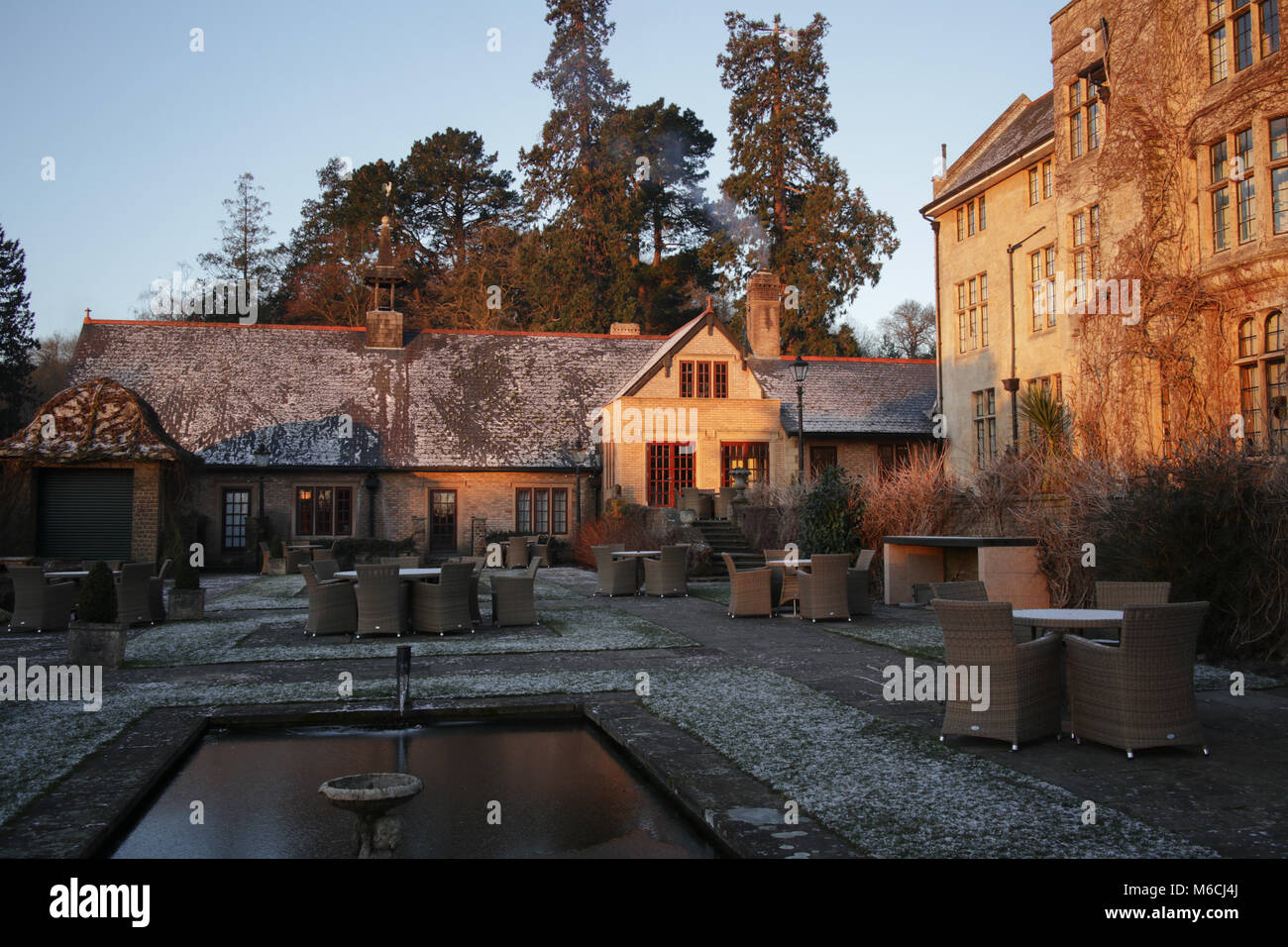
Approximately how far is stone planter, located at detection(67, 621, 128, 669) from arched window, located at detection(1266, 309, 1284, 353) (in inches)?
624

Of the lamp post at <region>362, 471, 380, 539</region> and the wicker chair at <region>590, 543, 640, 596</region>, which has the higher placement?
the lamp post at <region>362, 471, 380, 539</region>

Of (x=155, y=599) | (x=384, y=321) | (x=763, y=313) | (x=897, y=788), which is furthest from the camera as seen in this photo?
(x=763, y=313)

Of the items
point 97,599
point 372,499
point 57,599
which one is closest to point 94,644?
point 97,599

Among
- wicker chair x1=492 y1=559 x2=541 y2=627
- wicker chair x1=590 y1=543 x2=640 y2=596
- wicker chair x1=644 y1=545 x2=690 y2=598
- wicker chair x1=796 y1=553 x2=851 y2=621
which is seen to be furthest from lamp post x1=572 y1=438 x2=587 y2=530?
wicker chair x1=796 y1=553 x2=851 y2=621

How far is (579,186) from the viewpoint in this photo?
40.1 metres

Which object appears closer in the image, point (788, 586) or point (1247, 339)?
point (788, 586)

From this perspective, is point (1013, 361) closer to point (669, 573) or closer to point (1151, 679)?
point (669, 573)

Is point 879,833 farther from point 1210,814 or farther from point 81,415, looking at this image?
point 81,415

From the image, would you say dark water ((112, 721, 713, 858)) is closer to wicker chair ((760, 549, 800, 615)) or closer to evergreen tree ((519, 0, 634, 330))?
wicker chair ((760, 549, 800, 615))

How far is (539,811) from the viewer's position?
5387mm

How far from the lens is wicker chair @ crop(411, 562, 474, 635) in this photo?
40.0 feet

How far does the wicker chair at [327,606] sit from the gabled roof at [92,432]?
42.9ft

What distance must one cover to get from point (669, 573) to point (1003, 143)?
14.4 meters

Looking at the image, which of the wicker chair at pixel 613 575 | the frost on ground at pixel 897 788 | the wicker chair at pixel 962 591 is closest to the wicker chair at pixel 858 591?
the wicker chair at pixel 613 575
